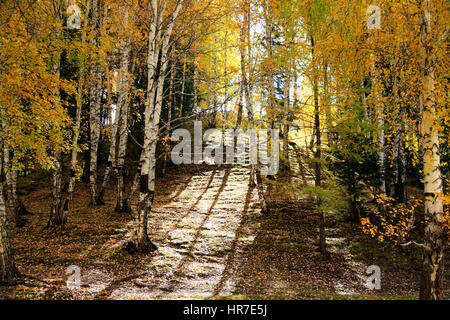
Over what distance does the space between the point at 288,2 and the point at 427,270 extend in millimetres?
9808

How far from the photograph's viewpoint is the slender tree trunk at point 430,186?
496cm

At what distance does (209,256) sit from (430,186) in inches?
261

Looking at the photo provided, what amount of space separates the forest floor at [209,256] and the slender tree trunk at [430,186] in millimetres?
2341

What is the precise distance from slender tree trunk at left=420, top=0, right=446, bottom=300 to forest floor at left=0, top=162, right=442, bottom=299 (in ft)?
7.68

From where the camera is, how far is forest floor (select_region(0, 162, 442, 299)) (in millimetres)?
6684

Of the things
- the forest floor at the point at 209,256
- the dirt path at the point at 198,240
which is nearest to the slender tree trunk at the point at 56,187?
the forest floor at the point at 209,256

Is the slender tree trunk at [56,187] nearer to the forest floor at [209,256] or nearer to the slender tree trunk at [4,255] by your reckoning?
the forest floor at [209,256]

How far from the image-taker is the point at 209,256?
9.16 metres

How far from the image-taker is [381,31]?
8117 millimetres

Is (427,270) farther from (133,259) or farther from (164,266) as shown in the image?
(133,259)

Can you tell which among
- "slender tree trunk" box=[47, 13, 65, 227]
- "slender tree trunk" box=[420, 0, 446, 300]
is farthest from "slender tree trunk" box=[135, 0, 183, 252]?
"slender tree trunk" box=[420, 0, 446, 300]

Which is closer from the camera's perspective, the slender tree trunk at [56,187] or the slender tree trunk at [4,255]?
the slender tree trunk at [4,255]

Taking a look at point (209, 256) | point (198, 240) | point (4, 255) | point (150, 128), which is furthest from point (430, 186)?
point (4, 255)

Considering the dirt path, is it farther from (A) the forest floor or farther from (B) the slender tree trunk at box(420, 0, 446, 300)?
(B) the slender tree trunk at box(420, 0, 446, 300)
